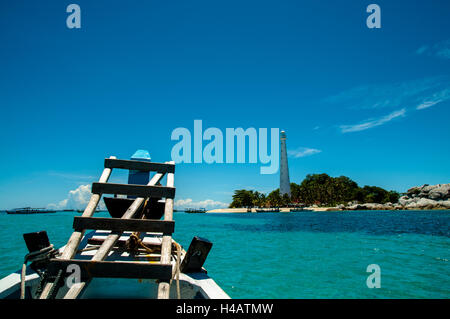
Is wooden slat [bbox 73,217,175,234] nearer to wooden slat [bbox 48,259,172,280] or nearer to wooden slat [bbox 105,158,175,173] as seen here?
wooden slat [bbox 48,259,172,280]

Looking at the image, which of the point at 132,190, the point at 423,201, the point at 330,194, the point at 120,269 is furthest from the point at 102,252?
the point at 423,201

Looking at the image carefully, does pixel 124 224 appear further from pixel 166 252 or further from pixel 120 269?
pixel 166 252

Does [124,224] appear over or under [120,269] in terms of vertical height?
over

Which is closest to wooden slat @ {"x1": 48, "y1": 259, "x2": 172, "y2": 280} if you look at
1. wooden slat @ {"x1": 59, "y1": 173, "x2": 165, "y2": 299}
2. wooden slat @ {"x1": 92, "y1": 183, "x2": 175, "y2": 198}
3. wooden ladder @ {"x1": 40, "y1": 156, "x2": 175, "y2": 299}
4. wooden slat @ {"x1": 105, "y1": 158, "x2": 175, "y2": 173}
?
wooden ladder @ {"x1": 40, "y1": 156, "x2": 175, "y2": 299}

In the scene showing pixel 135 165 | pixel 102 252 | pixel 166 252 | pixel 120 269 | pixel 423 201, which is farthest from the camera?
pixel 423 201

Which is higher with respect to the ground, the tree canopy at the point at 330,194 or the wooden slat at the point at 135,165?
the wooden slat at the point at 135,165

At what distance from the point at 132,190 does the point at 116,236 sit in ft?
2.32

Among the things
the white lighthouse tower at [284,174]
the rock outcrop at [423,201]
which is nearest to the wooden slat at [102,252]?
the white lighthouse tower at [284,174]

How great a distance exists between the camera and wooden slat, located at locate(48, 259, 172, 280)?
2.69 meters

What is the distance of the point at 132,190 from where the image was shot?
136 inches

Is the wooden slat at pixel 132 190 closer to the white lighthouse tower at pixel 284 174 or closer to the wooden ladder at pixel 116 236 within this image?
the wooden ladder at pixel 116 236

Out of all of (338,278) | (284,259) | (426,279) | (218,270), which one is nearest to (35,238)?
(218,270)

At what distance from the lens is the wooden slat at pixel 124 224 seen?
3.10 metres
